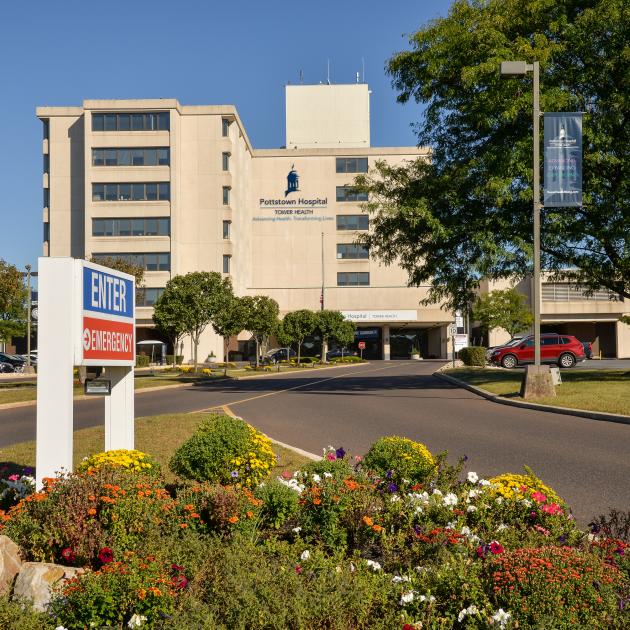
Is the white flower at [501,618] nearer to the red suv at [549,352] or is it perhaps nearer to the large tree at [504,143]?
the large tree at [504,143]

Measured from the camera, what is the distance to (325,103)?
8362 centimetres

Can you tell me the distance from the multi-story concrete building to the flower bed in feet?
207

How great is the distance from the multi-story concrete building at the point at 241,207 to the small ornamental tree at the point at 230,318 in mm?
20846

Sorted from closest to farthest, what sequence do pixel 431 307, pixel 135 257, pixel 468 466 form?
pixel 468 466 → pixel 135 257 → pixel 431 307

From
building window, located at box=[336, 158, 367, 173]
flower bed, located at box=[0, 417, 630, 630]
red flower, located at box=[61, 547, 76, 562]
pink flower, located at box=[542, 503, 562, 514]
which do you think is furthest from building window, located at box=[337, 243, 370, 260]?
red flower, located at box=[61, 547, 76, 562]

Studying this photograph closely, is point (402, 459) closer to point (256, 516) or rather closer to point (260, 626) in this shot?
point (256, 516)

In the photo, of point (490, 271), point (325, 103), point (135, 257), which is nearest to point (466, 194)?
point (490, 271)

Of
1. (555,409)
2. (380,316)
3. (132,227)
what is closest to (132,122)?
(132,227)

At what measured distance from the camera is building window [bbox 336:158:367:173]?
80.7 m

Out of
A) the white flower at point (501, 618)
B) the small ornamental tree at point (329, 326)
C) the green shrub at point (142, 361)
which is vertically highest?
the small ornamental tree at point (329, 326)

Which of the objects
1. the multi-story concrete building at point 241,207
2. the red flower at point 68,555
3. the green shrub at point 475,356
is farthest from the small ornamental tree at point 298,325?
the red flower at point 68,555

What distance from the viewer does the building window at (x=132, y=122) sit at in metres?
68.2

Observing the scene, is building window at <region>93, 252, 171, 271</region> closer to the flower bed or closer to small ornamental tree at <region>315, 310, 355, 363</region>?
small ornamental tree at <region>315, 310, 355, 363</region>

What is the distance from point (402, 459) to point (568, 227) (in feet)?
62.7
